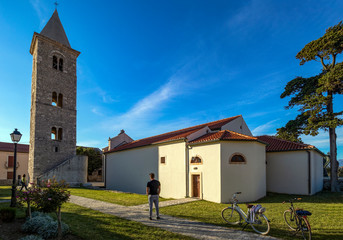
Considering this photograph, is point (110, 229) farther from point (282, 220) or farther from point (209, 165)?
point (209, 165)

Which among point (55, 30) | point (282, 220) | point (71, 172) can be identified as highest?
point (55, 30)

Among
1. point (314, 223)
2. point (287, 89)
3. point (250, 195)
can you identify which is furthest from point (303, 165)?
point (314, 223)

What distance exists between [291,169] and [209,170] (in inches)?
297

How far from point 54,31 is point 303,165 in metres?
31.3

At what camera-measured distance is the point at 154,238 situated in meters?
5.78

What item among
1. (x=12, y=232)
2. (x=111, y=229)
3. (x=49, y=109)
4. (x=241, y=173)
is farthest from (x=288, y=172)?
(x=49, y=109)

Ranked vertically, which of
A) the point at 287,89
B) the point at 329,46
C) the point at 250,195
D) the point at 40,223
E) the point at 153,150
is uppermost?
the point at 329,46

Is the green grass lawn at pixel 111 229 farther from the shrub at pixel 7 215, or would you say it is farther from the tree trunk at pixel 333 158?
the tree trunk at pixel 333 158

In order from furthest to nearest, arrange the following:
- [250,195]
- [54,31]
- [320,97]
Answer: [54,31] < [320,97] < [250,195]

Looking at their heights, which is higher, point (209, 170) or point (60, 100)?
point (60, 100)

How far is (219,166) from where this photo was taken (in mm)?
12273

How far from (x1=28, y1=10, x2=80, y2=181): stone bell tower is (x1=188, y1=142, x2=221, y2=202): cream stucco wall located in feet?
58.7

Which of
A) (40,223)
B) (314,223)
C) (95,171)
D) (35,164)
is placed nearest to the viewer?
(40,223)

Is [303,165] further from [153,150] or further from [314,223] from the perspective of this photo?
[153,150]
